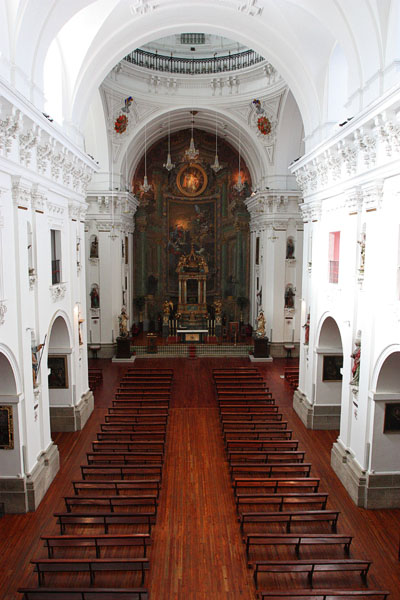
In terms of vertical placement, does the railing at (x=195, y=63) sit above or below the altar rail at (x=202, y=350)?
above

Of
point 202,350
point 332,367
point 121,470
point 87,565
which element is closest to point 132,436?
point 121,470

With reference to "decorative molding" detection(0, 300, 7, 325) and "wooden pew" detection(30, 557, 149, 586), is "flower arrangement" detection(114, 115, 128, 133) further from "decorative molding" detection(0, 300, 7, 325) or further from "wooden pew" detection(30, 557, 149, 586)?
"wooden pew" detection(30, 557, 149, 586)

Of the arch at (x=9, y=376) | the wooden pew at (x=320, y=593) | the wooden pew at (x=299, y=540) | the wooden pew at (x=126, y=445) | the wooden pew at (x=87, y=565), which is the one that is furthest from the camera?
the wooden pew at (x=126, y=445)

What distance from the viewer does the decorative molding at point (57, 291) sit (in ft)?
38.5

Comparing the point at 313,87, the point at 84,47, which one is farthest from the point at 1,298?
the point at 313,87

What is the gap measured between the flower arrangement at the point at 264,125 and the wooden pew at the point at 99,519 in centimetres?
1907

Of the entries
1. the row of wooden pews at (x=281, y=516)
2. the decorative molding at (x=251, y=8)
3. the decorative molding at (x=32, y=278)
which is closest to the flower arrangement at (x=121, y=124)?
the decorative molding at (x=251, y=8)

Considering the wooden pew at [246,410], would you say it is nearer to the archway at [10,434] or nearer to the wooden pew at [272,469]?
the wooden pew at [272,469]

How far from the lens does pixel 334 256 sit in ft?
42.1

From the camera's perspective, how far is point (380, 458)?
9.93 metres

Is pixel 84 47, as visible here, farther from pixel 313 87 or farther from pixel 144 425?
pixel 144 425

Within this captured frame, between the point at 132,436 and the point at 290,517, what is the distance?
214 inches

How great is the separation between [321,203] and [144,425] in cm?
844

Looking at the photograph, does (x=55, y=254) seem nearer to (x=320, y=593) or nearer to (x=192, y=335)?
(x=320, y=593)
